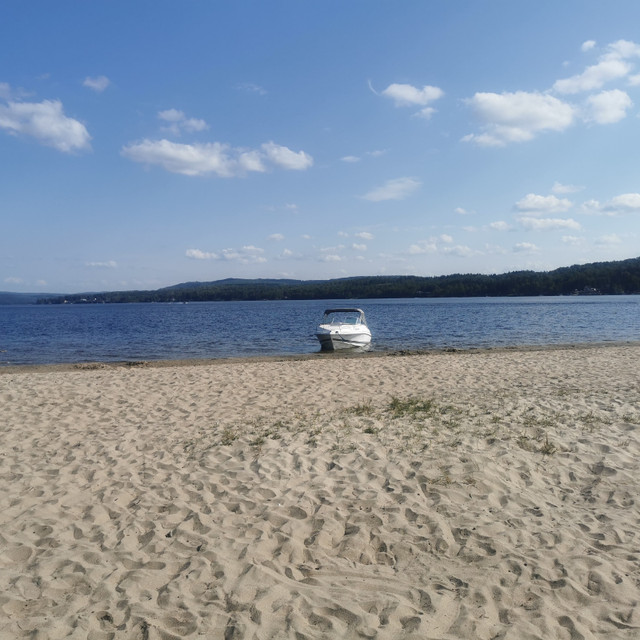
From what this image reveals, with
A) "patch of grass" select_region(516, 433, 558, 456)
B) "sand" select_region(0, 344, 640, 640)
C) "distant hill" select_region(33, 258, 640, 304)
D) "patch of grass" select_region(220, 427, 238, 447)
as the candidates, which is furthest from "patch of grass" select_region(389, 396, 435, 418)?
"distant hill" select_region(33, 258, 640, 304)

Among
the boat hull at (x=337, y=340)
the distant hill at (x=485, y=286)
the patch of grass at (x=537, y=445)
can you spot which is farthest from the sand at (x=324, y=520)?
the distant hill at (x=485, y=286)

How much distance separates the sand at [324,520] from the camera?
402 cm

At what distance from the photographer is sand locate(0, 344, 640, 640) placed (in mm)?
4023

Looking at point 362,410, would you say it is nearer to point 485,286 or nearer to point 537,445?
point 537,445

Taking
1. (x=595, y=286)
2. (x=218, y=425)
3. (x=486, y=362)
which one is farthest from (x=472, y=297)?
(x=218, y=425)

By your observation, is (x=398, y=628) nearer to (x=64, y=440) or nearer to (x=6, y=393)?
(x=64, y=440)

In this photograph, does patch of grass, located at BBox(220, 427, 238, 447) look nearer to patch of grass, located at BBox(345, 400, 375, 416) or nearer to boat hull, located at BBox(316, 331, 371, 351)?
patch of grass, located at BBox(345, 400, 375, 416)

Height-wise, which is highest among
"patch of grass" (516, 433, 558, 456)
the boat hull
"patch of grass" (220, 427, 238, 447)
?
"patch of grass" (220, 427, 238, 447)

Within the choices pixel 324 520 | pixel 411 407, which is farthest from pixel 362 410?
pixel 324 520

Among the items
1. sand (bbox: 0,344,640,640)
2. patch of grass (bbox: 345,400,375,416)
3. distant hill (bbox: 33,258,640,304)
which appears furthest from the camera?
distant hill (bbox: 33,258,640,304)

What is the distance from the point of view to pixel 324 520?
555cm

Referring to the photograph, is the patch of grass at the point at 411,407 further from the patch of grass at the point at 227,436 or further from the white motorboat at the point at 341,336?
the white motorboat at the point at 341,336

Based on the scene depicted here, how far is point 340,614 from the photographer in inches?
159

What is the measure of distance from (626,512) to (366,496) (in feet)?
9.08
